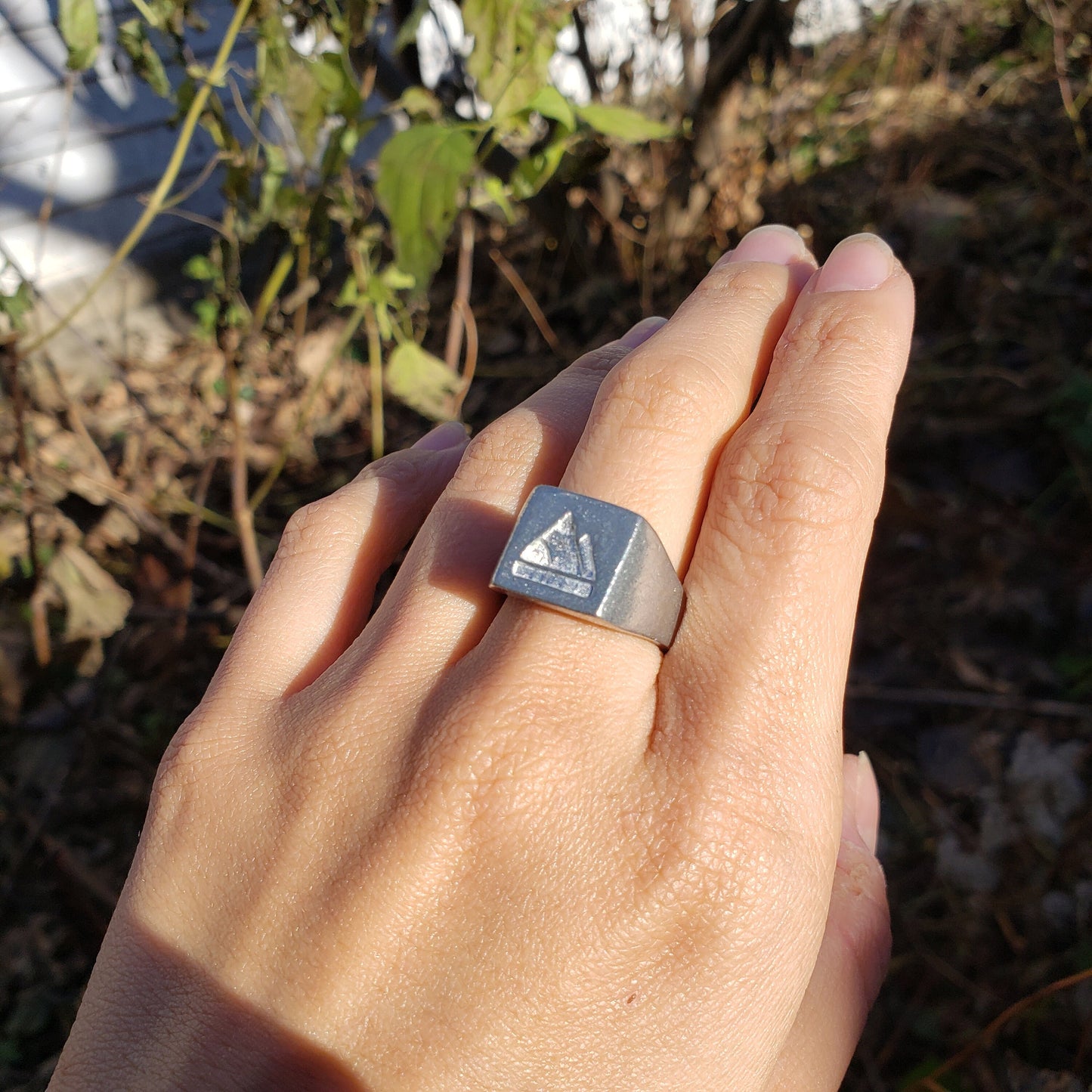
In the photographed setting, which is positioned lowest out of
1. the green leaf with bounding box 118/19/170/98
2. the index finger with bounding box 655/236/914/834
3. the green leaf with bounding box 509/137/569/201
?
the index finger with bounding box 655/236/914/834

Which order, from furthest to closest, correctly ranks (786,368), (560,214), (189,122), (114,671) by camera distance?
1. (560,214)
2. (114,671)
3. (189,122)
4. (786,368)

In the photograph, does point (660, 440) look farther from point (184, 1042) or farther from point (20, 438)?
point (20, 438)

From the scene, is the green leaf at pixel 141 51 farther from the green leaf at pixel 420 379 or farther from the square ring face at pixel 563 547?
the square ring face at pixel 563 547

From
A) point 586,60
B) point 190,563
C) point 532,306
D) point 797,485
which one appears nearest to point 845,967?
point 797,485

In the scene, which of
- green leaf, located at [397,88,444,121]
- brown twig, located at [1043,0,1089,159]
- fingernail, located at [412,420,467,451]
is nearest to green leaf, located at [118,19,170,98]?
green leaf, located at [397,88,444,121]

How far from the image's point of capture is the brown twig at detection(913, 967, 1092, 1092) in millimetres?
1515

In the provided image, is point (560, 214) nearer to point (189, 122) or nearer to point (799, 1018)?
point (189, 122)

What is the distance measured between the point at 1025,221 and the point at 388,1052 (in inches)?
125

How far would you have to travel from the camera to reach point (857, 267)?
122 cm

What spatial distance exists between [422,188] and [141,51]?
72 cm

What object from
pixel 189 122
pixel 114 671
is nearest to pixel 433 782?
pixel 189 122

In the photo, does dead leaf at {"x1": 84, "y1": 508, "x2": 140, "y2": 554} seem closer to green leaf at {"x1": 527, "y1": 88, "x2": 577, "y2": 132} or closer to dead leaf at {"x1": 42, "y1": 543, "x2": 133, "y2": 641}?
dead leaf at {"x1": 42, "y1": 543, "x2": 133, "y2": 641}

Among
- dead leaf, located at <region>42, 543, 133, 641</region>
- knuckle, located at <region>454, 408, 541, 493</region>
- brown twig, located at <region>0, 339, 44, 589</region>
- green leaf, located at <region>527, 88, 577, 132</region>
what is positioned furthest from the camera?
dead leaf, located at <region>42, 543, 133, 641</region>

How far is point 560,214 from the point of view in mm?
2900
